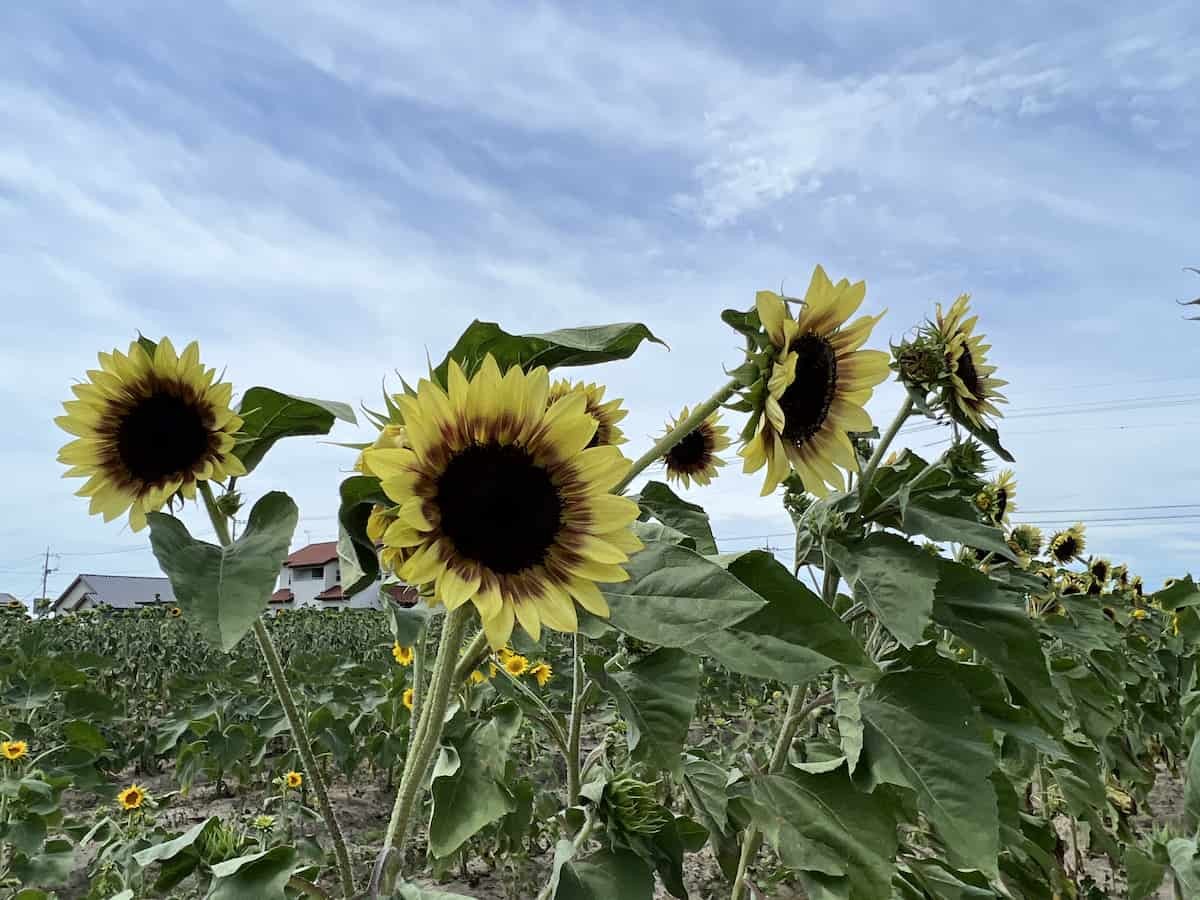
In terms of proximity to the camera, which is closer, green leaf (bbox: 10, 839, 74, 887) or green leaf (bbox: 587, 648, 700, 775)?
green leaf (bbox: 587, 648, 700, 775)

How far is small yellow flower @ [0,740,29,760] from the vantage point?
2834 millimetres

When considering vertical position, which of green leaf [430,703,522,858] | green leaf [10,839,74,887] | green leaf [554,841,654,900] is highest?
green leaf [430,703,522,858]

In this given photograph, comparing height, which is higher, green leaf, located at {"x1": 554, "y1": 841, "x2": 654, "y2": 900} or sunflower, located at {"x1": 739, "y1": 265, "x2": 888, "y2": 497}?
sunflower, located at {"x1": 739, "y1": 265, "x2": 888, "y2": 497}

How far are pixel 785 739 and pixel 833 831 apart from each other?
26 centimetres

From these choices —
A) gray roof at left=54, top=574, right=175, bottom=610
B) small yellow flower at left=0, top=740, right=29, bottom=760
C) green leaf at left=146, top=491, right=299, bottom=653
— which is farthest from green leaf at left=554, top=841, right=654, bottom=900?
gray roof at left=54, top=574, right=175, bottom=610

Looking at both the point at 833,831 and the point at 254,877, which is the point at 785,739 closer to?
the point at 833,831

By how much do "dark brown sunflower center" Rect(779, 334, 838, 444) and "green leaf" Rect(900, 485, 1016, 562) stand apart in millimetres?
208

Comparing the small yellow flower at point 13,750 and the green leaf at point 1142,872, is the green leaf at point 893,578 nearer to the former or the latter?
the green leaf at point 1142,872

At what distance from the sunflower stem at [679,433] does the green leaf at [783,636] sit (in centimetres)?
13

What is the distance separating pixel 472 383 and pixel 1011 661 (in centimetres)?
81

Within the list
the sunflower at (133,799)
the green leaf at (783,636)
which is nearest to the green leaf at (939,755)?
the green leaf at (783,636)

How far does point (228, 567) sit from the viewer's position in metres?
0.72

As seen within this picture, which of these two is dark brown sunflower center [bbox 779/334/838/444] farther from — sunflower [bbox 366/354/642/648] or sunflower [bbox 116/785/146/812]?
sunflower [bbox 116/785/146/812]

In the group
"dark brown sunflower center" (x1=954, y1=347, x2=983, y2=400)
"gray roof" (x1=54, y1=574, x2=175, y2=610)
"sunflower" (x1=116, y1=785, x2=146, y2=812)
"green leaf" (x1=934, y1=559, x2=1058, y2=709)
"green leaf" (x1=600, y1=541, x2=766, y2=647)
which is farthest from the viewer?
"gray roof" (x1=54, y1=574, x2=175, y2=610)
